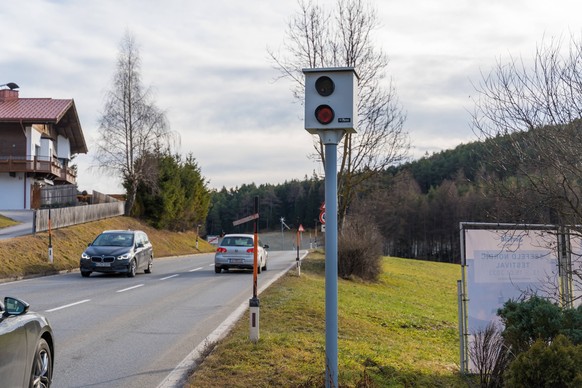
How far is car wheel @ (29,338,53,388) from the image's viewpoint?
219 inches

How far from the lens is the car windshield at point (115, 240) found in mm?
23797

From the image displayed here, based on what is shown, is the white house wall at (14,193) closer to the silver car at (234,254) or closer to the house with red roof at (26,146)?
the house with red roof at (26,146)

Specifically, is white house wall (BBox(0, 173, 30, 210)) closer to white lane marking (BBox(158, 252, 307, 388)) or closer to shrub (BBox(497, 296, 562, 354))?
white lane marking (BBox(158, 252, 307, 388))

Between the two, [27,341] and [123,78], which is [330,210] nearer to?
[27,341]

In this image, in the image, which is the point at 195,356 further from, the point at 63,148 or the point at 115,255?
the point at 63,148

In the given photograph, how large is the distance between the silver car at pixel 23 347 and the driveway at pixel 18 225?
24.1 m

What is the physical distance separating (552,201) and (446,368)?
288 centimetres

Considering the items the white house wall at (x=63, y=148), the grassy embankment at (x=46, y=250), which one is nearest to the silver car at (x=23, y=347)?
the grassy embankment at (x=46, y=250)

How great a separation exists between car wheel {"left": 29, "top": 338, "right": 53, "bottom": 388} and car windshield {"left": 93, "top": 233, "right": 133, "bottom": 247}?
18028 mm

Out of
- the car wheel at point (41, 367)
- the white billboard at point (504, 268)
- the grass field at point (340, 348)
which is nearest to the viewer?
the car wheel at point (41, 367)

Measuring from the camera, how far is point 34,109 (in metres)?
51.4

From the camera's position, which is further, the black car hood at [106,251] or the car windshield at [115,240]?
the car windshield at [115,240]

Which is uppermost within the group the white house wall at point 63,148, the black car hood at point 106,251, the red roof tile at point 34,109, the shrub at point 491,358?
the red roof tile at point 34,109

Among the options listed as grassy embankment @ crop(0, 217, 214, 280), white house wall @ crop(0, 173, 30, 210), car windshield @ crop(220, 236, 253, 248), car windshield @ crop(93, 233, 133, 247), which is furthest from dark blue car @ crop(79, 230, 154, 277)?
→ white house wall @ crop(0, 173, 30, 210)
